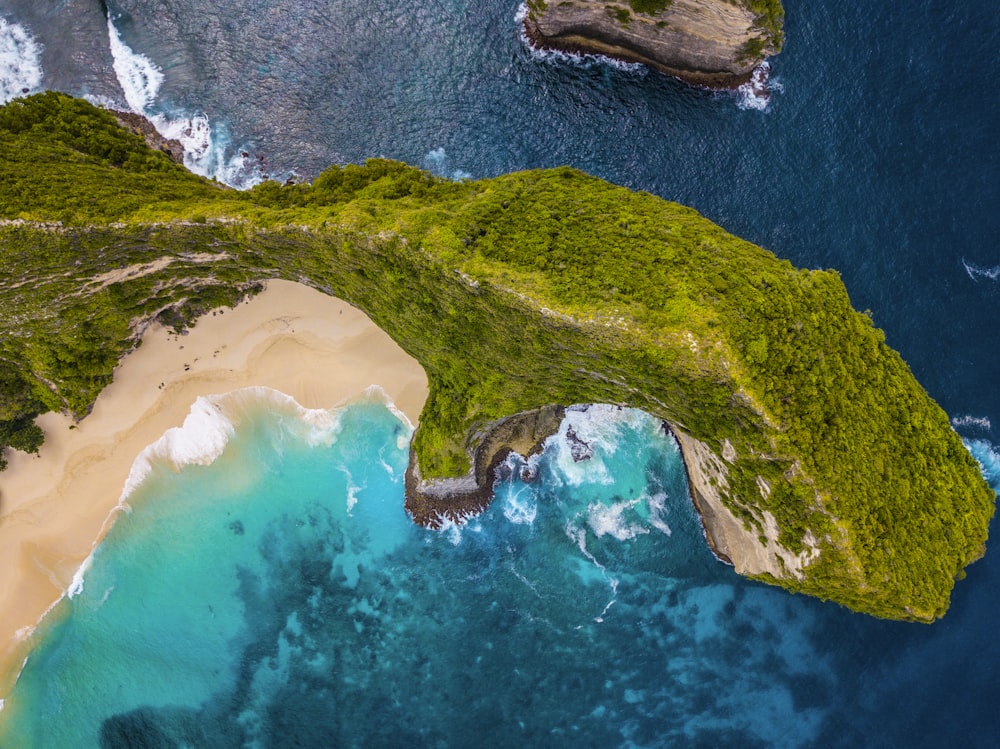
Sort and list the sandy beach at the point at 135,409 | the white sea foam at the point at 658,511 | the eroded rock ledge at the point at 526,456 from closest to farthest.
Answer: the eroded rock ledge at the point at 526,456
the sandy beach at the point at 135,409
the white sea foam at the point at 658,511

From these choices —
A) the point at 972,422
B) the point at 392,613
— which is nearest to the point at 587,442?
the point at 392,613

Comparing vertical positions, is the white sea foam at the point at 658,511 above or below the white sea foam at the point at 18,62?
below

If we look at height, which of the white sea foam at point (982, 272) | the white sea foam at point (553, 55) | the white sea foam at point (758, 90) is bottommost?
the white sea foam at point (982, 272)

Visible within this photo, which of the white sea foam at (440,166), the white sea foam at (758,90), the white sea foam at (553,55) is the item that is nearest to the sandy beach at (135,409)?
the white sea foam at (440,166)

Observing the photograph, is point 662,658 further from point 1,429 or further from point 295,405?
point 1,429

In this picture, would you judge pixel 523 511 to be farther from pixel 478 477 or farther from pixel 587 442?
pixel 587 442

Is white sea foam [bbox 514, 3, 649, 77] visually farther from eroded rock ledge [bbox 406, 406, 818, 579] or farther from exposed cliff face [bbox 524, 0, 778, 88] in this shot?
eroded rock ledge [bbox 406, 406, 818, 579]

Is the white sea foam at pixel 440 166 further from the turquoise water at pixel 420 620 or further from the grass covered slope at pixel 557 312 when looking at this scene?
the turquoise water at pixel 420 620
